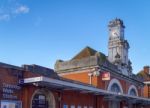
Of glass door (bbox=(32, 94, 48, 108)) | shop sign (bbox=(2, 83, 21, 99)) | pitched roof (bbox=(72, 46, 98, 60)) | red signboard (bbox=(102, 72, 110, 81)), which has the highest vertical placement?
pitched roof (bbox=(72, 46, 98, 60))

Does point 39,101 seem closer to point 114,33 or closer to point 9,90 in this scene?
point 9,90

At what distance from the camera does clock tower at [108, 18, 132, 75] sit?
30.3 metres

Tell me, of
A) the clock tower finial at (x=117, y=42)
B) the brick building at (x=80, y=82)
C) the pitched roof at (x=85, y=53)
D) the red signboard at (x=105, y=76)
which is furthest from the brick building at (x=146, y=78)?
the red signboard at (x=105, y=76)

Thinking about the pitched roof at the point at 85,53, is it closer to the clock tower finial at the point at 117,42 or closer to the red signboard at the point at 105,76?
the clock tower finial at the point at 117,42

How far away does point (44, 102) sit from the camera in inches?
719

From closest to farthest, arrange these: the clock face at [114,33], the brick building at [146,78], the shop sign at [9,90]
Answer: the shop sign at [9,90], the clock face at [114,33], the brick building at [146,78]

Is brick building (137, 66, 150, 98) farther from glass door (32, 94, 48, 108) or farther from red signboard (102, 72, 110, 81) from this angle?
glass door (32, 94, 48, 108)

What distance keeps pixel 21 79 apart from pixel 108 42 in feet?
52.7

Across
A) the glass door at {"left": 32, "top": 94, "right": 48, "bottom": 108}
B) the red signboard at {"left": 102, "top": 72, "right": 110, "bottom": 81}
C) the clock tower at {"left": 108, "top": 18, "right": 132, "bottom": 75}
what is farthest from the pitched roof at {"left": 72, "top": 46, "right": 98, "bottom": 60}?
the glass door at {"left": 32, "top": 94, "right": 48, "bottom": 108}

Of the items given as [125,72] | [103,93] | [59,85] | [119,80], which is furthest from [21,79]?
[125,72]

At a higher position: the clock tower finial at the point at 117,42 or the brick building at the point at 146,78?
the clock tower finial at the point at 117,42

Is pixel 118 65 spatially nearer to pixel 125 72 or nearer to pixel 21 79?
pixel 125 72

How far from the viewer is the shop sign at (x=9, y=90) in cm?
1538

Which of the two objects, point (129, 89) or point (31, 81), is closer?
point (31, 81)
